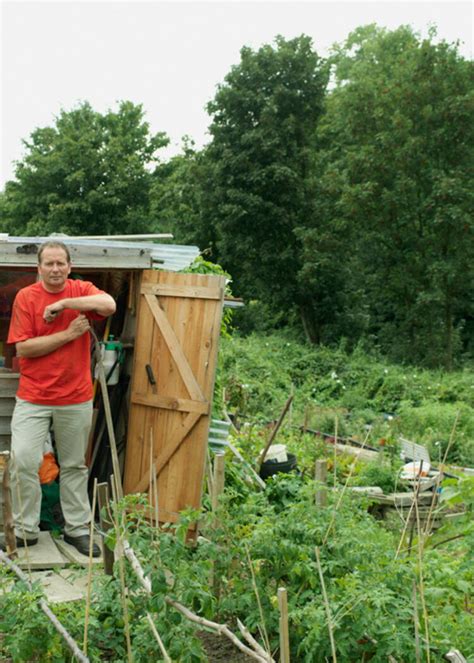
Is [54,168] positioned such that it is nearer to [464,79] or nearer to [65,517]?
[464,79]

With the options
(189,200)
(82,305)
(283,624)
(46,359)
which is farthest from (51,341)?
(189,200)

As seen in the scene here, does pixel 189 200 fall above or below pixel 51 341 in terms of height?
above

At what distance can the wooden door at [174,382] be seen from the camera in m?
6.33

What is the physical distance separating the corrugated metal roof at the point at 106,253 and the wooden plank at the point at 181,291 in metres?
0.18

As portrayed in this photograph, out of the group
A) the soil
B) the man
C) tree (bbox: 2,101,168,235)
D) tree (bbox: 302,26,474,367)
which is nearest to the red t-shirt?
the man

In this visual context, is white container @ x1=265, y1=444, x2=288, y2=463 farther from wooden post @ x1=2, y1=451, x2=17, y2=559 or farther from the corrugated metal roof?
wooden post @ x1=2, y1=451, x2=17, y2=559

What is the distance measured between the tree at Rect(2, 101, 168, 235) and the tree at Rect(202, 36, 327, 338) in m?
7.67

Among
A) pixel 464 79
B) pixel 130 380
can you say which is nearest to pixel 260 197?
pixel 464 79

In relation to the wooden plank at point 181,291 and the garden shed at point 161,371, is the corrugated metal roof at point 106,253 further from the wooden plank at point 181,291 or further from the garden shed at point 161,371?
the wooden plank at point 181,291

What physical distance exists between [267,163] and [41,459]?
22.5 metres

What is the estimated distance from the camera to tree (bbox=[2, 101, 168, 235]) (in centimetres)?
3481

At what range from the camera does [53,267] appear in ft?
18.4

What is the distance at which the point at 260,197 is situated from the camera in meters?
26.9

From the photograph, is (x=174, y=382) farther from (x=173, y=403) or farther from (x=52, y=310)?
(x=52, y=310)
